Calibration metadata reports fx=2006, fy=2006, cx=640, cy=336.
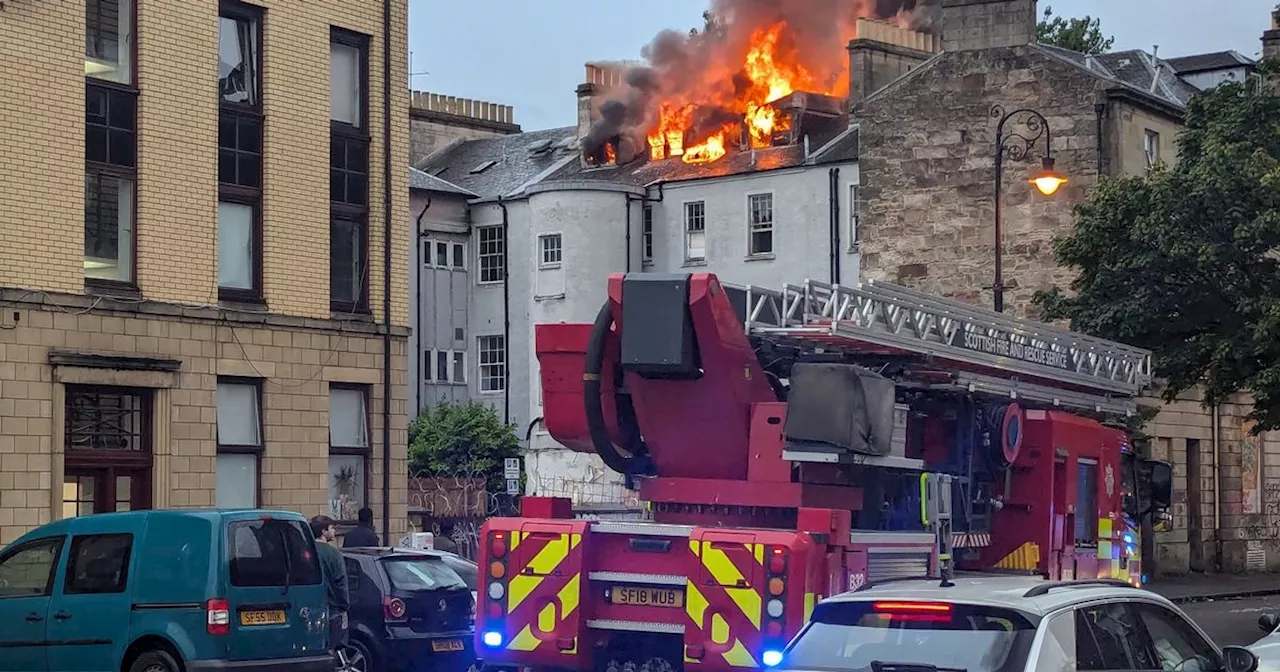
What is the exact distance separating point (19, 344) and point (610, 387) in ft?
35.8

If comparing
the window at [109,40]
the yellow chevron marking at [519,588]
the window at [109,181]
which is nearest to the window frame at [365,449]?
the window at [109,181]

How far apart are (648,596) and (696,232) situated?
36242mm

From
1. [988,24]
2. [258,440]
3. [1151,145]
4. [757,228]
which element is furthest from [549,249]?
[258,440]

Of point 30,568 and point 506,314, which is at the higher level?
point 506,314

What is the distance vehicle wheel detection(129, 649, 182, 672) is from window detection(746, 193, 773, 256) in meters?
33.7

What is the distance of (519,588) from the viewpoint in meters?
13.9

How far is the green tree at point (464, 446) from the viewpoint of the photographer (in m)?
49.1

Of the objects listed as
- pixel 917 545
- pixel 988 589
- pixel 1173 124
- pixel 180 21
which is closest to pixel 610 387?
pixel 917 545

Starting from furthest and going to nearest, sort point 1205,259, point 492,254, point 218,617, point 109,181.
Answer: point 492,254
point 1205,259
point 109,181
point 218,617

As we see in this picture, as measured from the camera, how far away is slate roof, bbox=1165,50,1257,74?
157ft

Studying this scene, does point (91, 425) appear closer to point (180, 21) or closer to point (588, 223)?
point (180, 21)

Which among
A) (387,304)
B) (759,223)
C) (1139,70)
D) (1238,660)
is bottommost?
(1238,660)

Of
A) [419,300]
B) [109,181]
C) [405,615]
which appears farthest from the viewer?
[419,300]

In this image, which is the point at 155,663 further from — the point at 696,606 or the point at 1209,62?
the point at 1209,62
